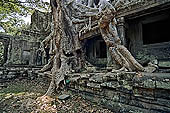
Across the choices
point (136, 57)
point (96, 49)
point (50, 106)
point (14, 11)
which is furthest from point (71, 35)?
point (14, 11)

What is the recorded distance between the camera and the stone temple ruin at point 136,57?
2.28 metres

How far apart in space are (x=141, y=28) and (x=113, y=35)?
2.37 metres

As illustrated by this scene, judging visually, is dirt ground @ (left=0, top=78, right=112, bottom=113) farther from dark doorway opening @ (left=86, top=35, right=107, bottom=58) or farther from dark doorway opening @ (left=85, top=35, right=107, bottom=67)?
dark doorway opening @ (left=86, top=35, right=107, bottom=58)

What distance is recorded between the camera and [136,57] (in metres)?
5.09

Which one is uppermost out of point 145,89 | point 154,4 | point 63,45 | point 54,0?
point 54,0

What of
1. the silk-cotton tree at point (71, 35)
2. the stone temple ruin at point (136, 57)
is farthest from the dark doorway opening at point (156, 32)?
→ the silk-cotton tree at point (71, 35)

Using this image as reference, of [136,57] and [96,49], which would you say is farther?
[96,49]

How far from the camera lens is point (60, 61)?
512 cm

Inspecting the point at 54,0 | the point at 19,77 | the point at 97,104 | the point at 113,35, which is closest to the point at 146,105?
the point at 97,104

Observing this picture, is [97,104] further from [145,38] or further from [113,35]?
[145,38]

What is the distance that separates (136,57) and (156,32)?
5.08 feet

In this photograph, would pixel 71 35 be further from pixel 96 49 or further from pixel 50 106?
pixel 50 106

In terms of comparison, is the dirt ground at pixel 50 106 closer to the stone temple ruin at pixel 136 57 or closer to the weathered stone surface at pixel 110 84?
the stone temple ruin at pixel 136 57

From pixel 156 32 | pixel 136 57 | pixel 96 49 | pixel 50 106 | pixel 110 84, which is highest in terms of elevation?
pixel 156 32
